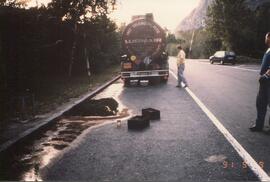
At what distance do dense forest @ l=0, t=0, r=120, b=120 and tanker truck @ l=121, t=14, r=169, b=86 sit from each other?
3.47 metres

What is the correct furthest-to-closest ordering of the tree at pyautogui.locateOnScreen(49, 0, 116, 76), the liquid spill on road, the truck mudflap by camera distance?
the tree at pyautogui.locateOnScreen(49, 0, 116, 76)
the truck mudflap
the liquid spill on road

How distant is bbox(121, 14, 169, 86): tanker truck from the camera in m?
19.4

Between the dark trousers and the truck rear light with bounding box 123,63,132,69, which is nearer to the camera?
the dark trousers

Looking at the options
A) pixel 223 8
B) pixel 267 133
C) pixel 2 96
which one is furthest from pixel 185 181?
pixel 223 8

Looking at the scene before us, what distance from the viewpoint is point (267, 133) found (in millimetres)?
7598

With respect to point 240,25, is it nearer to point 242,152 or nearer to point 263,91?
point 263,91

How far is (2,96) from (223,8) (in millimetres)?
55373

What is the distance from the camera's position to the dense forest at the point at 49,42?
39.7 feet

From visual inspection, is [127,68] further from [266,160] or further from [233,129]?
[266,160]

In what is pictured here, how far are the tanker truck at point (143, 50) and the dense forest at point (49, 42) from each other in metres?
3.47

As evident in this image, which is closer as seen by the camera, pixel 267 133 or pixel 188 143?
pixel 188 143

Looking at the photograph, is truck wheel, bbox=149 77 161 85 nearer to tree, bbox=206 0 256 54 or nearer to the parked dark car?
the parked dark car
